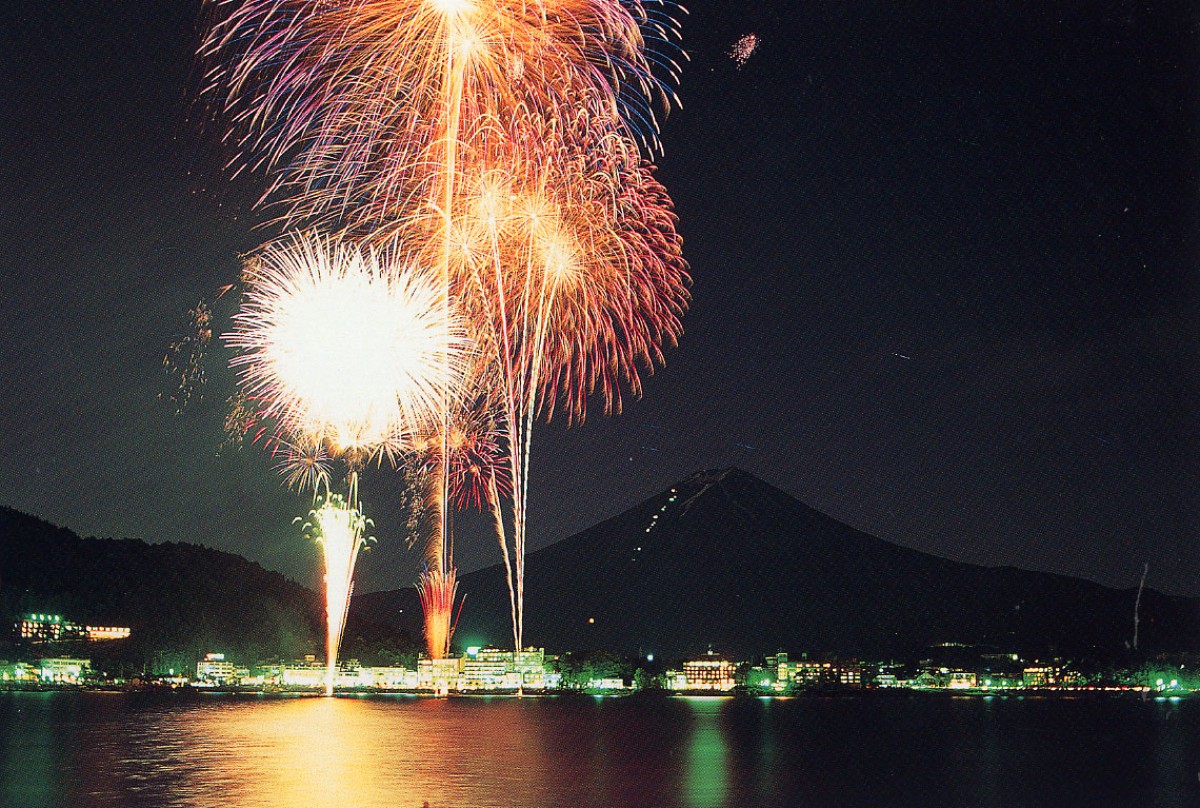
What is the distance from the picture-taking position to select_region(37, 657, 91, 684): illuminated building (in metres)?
160

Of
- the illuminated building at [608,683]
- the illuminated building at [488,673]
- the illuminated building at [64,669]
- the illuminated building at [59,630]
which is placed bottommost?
the illuminated building at [608,683]

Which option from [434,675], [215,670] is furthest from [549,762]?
[215,670]

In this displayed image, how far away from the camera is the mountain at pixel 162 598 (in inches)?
6575

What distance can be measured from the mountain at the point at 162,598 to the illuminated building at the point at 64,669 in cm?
593

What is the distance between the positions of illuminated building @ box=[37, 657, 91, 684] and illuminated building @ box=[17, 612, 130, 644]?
950 centimetres

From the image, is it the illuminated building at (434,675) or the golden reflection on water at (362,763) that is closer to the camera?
the golden reflection on water at (362,763)

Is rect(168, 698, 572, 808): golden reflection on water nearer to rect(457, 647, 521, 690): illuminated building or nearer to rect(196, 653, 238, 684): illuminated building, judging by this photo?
rect(196, 653, 238, 684): illuminated building

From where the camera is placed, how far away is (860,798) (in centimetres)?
3853

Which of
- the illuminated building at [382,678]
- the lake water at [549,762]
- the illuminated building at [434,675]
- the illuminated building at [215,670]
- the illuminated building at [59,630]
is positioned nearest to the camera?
the lake water at [549,762]

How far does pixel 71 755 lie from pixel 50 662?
127632 mm

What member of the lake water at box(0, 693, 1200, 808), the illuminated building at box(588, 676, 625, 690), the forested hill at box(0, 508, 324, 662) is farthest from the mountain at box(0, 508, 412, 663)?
the lake water at box(0, 693, 1200, 808)

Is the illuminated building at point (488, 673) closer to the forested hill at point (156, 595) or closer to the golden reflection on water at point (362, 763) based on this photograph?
the forested hill at point (156, 595)

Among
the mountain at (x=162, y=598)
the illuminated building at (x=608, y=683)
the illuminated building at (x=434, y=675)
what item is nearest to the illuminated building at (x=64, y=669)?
the mountain at (x=162, y=598)

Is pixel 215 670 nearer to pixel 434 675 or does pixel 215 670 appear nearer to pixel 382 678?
pixel 382 678
